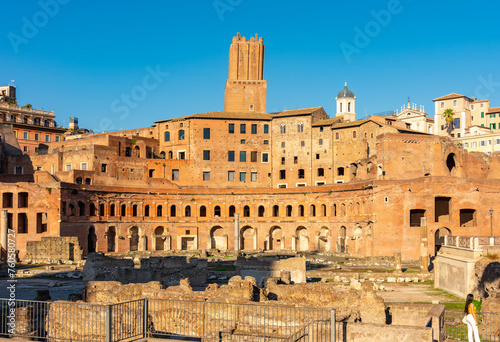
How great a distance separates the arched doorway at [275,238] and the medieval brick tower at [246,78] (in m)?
19.4

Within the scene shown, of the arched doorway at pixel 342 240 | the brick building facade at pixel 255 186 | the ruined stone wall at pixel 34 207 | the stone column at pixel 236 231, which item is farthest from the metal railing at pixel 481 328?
the ruined stone wall at pixel 34 207

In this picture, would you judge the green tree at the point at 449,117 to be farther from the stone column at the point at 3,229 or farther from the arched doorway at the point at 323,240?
the stone column at the point at 3,229

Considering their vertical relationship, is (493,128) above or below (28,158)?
above

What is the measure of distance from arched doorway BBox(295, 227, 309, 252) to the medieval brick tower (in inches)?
817

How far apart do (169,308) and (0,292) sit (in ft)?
60.5

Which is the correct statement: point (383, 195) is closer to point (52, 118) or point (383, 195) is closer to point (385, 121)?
point (385, 121)

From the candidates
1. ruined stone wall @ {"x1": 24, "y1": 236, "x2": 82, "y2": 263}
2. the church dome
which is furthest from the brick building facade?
the church dome

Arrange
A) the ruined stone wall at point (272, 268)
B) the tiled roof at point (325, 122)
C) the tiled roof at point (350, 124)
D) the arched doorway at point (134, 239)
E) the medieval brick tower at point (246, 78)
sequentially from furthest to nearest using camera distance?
the medieval brick tower at point (246, 78) < the tiled roof at point (325, 122) < the tiled roof at point (350, 124) < the arched doorway at point (134, 239) < the ruined stone wall at point (272, 268)

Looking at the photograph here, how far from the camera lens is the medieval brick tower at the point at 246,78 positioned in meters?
76.4

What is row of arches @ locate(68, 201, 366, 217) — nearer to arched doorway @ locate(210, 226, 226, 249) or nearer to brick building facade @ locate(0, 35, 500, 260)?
brick building facade @ locate(0, 35, 500, 260)

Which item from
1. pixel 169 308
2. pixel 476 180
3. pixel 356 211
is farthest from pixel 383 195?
pixel 169 308

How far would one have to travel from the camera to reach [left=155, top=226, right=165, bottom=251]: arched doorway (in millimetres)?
62812

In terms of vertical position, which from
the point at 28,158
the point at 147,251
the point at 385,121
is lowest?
the point at 147,251

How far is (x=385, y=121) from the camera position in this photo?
68.8m
